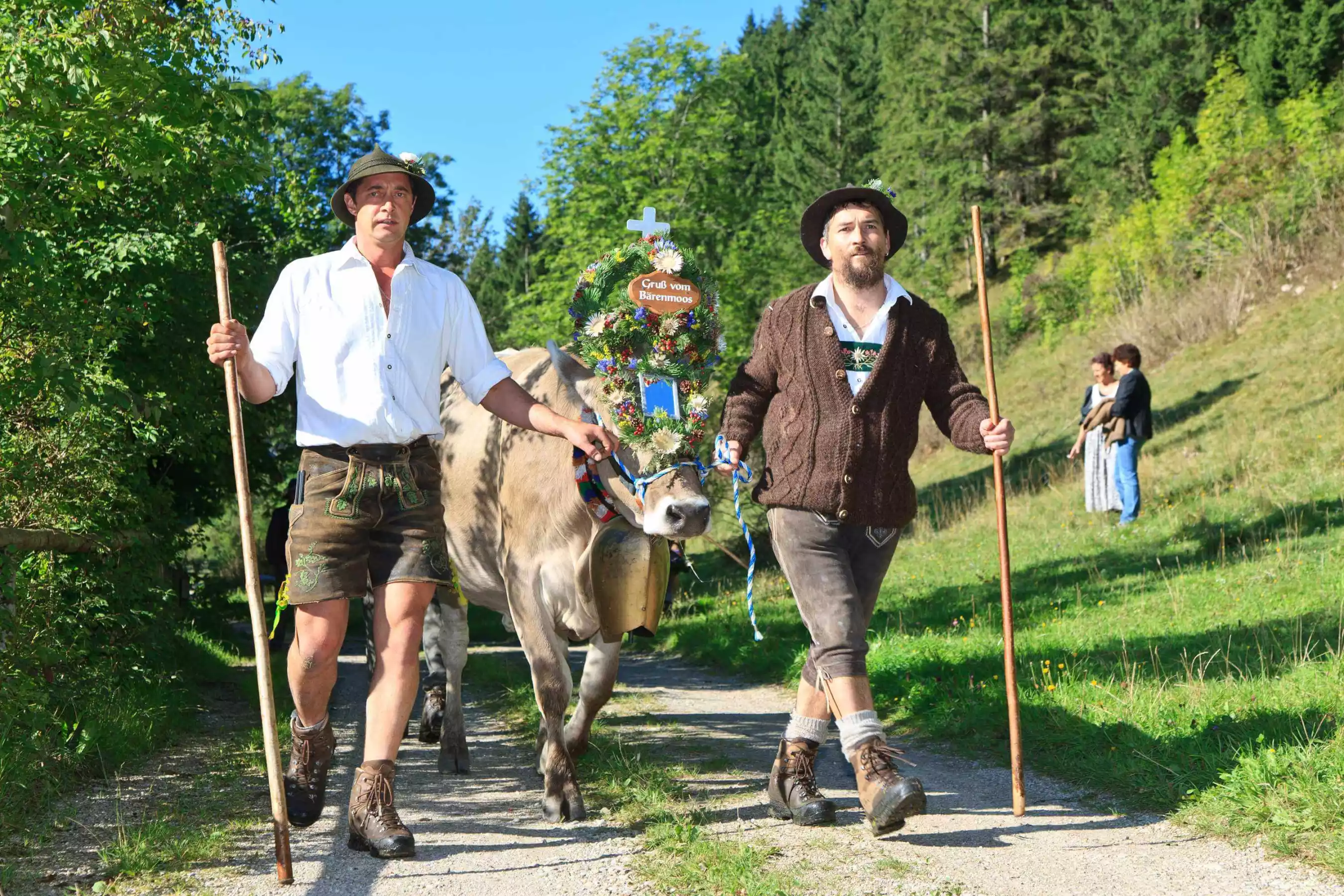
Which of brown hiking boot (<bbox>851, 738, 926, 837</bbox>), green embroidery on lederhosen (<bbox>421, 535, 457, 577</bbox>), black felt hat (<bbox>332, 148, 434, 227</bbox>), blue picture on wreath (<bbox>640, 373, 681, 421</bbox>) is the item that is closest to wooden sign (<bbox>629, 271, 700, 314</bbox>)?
blue picture on wreath (<bbox>640, 373, 681, 421</bbox>)

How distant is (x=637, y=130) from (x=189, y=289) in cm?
1383

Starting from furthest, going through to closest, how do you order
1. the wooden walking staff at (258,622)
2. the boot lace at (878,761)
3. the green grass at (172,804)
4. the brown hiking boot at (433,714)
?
the brown hiking boot at (433,714), the boot lace at (878,761), the green grass at (172,804), the wooden walking staff at (258,622)

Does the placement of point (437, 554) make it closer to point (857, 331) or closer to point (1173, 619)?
point (857, 331)

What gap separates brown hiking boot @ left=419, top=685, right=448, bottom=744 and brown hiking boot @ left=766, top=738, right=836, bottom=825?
263 cm

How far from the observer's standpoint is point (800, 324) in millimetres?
4957

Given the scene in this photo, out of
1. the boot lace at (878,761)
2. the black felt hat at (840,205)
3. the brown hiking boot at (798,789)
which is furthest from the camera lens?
A: the black felt hat at (840,205)

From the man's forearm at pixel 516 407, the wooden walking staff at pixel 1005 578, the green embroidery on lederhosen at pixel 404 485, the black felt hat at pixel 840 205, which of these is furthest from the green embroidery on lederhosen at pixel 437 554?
the wooden walking staff at pixel 1005 578

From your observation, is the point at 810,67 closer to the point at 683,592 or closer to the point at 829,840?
the point at 683,592

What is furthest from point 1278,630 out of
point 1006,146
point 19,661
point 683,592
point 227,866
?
point 1006,146

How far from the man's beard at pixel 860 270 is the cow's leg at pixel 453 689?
2690 mm

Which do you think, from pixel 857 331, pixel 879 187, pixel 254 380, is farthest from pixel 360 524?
pixel 879 187

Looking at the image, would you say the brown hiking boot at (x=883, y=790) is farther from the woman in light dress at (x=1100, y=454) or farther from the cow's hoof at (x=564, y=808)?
the woman in light dress at (x=1100, y=454)

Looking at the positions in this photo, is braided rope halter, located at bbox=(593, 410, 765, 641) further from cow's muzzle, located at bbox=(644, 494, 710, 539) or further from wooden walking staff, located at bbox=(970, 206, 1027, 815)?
wooden walking staff, located at bbox=(970, 206, 1027, 815)

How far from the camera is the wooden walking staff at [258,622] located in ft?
13.5
